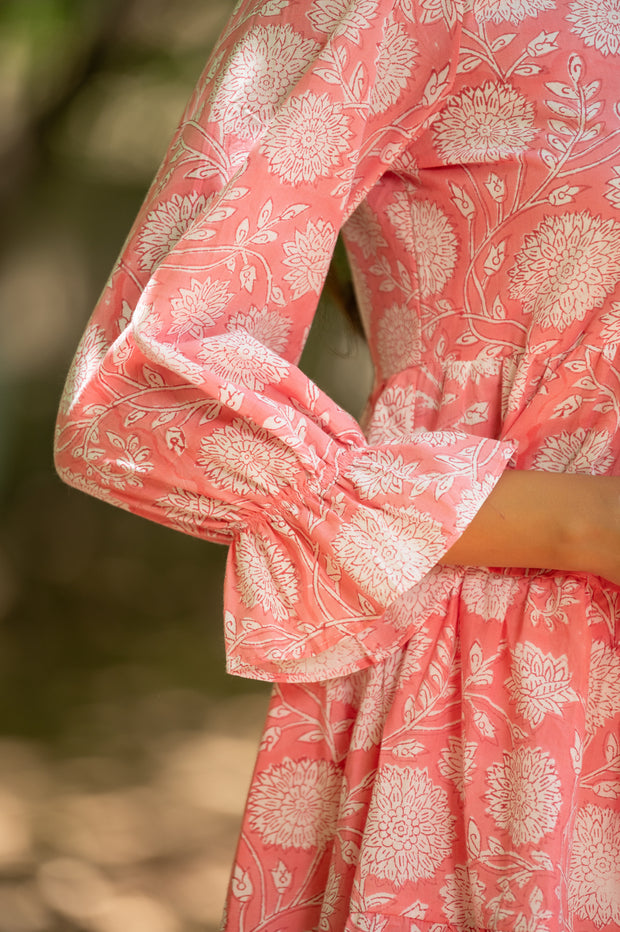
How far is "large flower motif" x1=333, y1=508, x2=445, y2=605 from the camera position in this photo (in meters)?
0.41

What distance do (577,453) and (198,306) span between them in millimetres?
197

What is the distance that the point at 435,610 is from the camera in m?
0.46

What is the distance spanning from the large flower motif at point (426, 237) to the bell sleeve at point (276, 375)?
39 mm

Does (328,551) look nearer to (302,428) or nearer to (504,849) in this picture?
(302,428)

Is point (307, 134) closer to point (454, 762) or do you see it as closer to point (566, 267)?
point (566, 267)

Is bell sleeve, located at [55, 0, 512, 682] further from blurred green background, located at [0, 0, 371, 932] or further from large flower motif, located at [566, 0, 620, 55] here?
blurred green background, located at [0, 0, 371, 932]

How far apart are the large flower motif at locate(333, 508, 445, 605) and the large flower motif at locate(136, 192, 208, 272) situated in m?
0.17

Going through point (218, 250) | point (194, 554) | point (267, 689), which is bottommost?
point (267, 689)

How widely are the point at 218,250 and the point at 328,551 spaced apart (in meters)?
0.15

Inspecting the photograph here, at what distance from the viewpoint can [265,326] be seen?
455 mm

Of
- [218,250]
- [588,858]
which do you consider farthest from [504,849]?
[218,250]

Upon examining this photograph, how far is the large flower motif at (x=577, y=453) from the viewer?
44 centimetres

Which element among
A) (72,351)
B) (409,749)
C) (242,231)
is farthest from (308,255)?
(72,351)

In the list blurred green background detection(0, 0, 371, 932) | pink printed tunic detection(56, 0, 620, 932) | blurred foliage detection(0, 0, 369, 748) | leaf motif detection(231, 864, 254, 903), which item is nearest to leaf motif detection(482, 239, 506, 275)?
pink printed tunic detection(56, 0, 620, 932)
